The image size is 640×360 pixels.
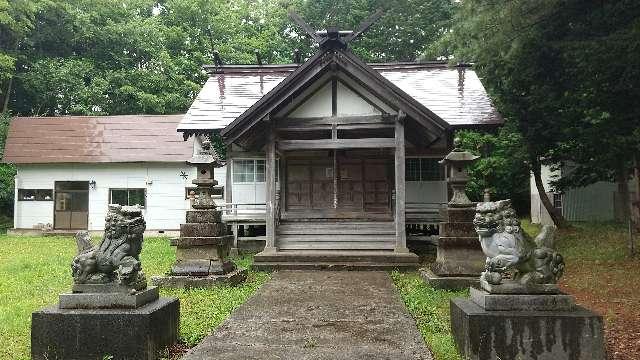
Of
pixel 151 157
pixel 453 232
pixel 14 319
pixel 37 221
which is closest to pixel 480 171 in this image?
pixel 453 232

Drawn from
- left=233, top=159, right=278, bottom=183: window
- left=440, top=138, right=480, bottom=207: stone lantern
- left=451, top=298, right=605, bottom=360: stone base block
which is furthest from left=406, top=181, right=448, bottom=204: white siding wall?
left=451, top=298, right=605, bottom=360: stone base block

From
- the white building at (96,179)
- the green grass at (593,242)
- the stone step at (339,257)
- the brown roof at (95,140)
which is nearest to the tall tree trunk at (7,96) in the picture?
the brown roof at (95,140)

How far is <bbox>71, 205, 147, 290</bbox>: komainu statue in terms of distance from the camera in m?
5.54

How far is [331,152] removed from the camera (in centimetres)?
1719

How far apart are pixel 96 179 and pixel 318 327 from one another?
19.7 metres

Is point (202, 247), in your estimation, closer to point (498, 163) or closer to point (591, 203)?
point (498, 163)

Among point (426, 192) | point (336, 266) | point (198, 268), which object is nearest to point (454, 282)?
point (336, 266)

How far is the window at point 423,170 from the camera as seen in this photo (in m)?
17.0

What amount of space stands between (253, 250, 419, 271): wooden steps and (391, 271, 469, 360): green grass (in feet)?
2.35

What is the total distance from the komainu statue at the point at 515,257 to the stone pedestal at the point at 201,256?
621 centimetres

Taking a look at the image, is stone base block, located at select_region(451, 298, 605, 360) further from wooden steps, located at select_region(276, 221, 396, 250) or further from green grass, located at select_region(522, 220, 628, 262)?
wooden steps, located at select_region(276, 221, 396, 250)

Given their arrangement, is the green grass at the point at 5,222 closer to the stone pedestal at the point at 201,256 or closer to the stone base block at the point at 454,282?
the stone pedestal at the point at 201,256

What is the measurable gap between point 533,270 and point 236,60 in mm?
28254

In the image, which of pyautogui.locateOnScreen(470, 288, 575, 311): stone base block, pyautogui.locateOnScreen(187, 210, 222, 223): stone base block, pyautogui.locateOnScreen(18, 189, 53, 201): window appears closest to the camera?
pyautogui.locateOnScreen(470, 288, 575, 311): stone base block
